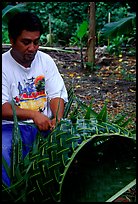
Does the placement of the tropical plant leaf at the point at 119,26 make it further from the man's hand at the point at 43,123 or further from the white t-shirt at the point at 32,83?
the man's hand at the point at 43,123

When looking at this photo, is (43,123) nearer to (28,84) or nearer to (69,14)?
(28,84)

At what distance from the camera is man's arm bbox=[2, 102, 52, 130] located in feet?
6.98

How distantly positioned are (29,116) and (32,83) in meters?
0.27

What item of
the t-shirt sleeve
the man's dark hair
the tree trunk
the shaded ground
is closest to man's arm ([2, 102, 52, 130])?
the t-shirt sleeve

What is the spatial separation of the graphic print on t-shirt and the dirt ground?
1435mm

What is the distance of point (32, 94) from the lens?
2.35 m

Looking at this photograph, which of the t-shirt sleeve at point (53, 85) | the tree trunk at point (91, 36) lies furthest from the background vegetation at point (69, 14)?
the t-shirt sleeve at point (53, 85)

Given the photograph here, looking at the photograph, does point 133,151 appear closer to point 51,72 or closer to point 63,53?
point 51,72

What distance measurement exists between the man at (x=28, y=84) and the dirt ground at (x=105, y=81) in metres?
1.39

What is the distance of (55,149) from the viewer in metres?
1.76

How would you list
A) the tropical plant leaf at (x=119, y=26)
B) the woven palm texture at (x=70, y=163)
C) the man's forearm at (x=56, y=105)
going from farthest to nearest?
the tropical plant leaf at (x=119, y=26)
the man's forearm at (x=56, y=105)
the woven palm texture at (x=70, y=163)

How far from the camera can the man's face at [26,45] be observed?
224 centimetres

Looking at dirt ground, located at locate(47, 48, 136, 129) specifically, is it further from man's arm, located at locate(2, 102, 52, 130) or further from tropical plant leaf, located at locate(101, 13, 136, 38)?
man's arm, located at locate(2, 102, 52, 130)

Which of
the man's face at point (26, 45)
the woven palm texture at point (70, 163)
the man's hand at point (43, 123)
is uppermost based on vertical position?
the man's face at point (26, 45)
